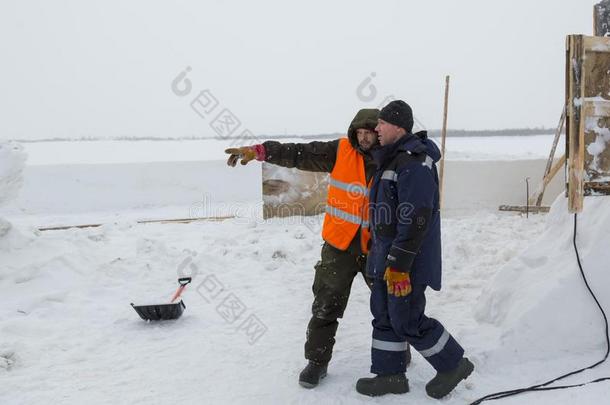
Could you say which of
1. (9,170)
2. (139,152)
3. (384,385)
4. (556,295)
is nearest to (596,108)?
(556,295)

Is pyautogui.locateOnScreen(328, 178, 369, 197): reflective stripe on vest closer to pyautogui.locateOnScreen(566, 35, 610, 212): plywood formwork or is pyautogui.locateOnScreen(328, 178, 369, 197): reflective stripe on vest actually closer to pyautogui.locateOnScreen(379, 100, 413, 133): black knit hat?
pyautogui.locateOnScreen(379, 100, 413, 133): black knit hat

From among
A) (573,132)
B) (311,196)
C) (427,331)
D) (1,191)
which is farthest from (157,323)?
(311,196)

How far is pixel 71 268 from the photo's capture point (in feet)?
19.8

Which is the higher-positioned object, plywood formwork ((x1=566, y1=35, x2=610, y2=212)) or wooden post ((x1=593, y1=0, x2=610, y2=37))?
wooden post ((x1=593, y1=0, x2=610, y2=37))

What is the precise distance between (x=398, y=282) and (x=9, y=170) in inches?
206

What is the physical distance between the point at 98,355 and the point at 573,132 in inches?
147

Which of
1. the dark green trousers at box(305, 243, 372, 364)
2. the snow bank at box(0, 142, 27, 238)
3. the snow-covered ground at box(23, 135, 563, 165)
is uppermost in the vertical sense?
the snow bank at box(0, 142, 27, 238)

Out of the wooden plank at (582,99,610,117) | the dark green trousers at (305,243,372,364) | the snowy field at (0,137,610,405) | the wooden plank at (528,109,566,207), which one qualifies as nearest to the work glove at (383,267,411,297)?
the dark green trousers at (305,243,372,364)

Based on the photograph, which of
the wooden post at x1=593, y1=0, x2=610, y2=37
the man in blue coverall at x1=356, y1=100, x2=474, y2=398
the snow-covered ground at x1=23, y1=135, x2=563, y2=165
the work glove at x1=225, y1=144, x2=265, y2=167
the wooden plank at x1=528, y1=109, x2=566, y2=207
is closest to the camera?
the man in blue coverall at x1=356, y1=100, x2=474, y2=398

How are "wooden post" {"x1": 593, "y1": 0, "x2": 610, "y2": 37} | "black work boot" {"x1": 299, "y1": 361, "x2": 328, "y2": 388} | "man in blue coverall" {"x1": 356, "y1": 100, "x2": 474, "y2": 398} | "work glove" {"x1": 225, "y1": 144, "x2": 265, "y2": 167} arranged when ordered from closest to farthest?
1. "man in blue coverall" {"x1": 356, "y1": 100, "x2": 474, "y2": 398}
2. "black work boot" {"x1": 299, "y1": 361, "x2": 328, "y2": 388}
3. "work glove" {"x1": 225, "y1": 144, "x2": 265, "y2": 167}
4. "wooden post" {"x1": 593, "y1": 0, "x2": 610, "y2": 37}

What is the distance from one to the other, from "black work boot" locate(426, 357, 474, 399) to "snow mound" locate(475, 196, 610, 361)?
2.00 feet

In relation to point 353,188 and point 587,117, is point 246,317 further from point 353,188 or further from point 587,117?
point 587,117

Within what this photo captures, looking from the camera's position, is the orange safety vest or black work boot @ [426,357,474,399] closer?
black work boot @ [426,357,474,399]

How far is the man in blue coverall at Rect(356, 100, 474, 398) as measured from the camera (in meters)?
3.09
